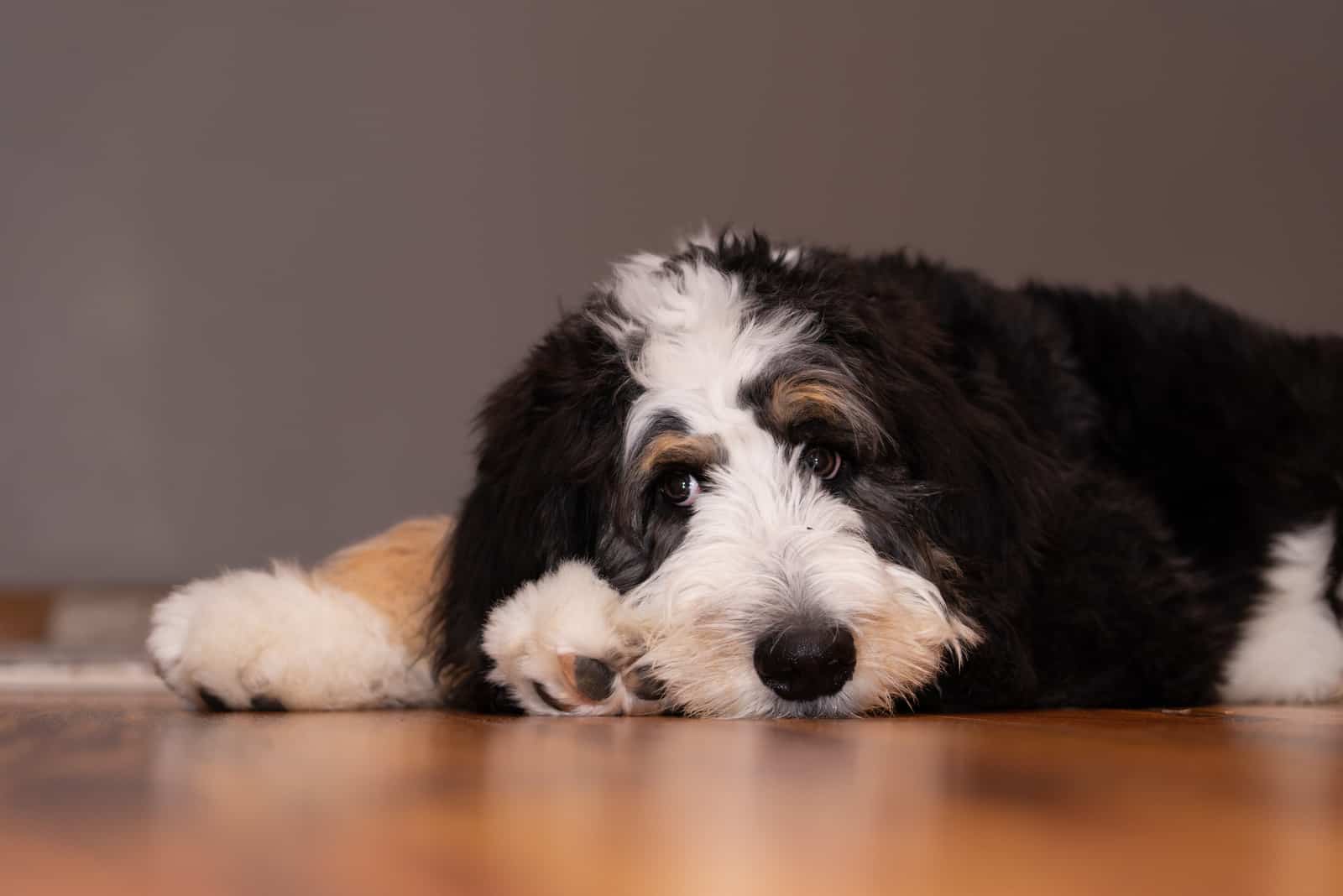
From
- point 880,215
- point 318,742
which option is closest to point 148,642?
point 318,742

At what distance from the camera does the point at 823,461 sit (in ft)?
7.68

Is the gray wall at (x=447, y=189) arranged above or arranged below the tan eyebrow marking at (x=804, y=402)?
above

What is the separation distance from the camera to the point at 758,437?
2289 mm

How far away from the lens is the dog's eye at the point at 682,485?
2311 millimetres

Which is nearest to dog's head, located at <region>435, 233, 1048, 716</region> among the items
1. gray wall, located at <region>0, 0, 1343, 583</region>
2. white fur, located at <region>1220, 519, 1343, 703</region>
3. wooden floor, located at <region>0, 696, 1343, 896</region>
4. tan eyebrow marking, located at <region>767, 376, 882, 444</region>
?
tan eyebrow marking, located at <region>767, 376, 882, 444</region>

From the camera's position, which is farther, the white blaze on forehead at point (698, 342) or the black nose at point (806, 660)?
the white blaze on forehead at point (698, 342)

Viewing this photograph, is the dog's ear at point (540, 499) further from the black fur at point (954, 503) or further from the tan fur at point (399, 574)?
the tan fur at point (399, 574)

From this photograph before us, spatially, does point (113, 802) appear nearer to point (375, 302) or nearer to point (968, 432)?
point (968, 432)

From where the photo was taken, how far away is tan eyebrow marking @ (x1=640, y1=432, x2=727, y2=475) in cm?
226

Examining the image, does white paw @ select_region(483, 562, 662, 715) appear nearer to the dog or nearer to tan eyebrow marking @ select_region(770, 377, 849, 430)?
the dog

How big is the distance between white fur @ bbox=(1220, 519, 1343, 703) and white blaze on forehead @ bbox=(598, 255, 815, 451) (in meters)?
1.26

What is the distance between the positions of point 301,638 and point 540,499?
0.45 m

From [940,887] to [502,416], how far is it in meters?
1.90

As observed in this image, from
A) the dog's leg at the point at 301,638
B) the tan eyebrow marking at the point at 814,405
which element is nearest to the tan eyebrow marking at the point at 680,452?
the tan eyebrow marking at the point at 814,405
